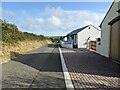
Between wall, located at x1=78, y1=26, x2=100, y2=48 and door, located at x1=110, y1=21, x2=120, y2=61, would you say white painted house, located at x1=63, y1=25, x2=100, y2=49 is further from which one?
door, located at x1=110, y1=21, x2=120, y2=61

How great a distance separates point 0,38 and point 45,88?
13.1m

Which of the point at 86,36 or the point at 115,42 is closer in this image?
the point at 115,42

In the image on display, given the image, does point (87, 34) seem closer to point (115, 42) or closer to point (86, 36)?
point (86, 36)

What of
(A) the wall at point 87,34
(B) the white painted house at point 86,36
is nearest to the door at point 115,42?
(B) the white painted house at point 86,36

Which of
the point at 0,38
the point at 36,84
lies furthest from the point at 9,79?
the point at 0,38

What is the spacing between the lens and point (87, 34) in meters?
40.8

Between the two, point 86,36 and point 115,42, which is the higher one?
point 86,36

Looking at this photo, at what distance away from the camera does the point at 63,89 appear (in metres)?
6.76

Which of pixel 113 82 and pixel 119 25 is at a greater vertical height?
pixel 119 25

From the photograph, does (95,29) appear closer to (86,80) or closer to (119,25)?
(119,25)

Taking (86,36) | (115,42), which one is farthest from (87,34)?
(115,42)

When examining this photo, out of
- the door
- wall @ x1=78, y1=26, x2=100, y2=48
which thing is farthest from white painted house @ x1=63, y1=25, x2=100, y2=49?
the door

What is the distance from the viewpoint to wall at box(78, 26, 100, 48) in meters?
40.2

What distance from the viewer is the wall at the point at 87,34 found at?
132ft
